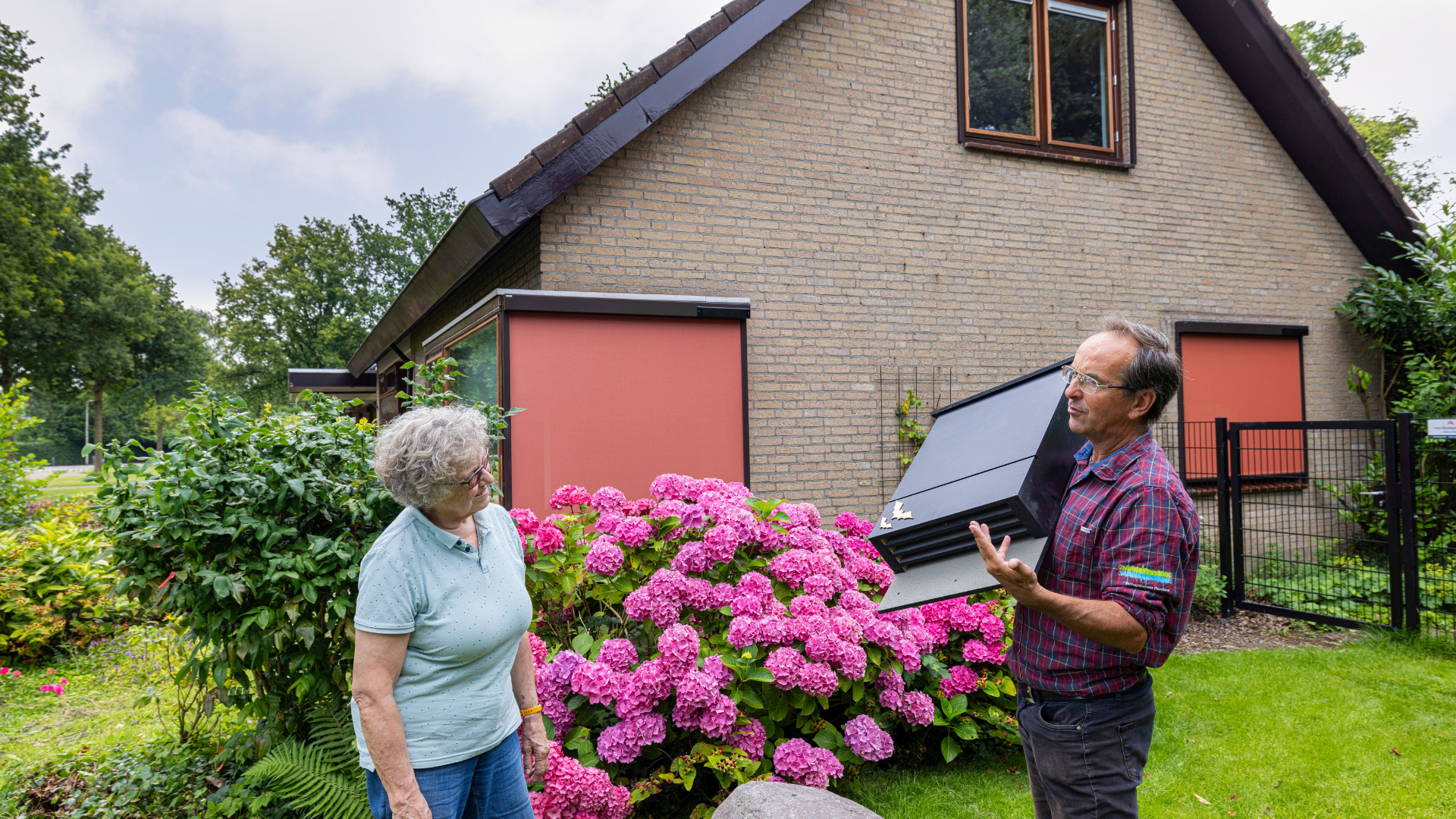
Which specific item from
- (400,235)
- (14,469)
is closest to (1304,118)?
(14,469)

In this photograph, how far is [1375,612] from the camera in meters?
6.12

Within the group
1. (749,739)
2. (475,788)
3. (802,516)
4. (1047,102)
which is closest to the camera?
(475,788)

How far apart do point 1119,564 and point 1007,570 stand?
256mm

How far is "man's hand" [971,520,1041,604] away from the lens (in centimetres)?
169

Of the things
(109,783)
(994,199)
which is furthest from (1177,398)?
(109,783)

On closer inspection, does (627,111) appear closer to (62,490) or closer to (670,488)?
(670,488)

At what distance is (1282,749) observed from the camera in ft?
13.0

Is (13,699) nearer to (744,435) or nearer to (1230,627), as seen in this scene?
(744,435)

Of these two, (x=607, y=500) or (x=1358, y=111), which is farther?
(x=1358, y=111)

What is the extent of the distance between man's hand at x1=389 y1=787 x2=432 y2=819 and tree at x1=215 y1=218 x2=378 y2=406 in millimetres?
36057

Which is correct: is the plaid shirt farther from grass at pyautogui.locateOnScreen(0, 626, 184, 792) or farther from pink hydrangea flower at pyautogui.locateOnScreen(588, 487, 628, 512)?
grass at pyautogui.locateOnScreen(0, 626, 184, 792)

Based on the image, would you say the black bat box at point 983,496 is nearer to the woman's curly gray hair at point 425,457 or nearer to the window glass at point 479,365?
the woman's curly gray hair at point 425,457

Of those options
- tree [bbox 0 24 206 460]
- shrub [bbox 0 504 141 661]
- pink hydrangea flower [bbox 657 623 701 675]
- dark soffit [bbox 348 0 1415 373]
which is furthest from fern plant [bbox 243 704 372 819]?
tree [bbox 0 24 206 460]

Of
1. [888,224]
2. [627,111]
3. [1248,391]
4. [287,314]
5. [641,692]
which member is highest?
[287,314]
